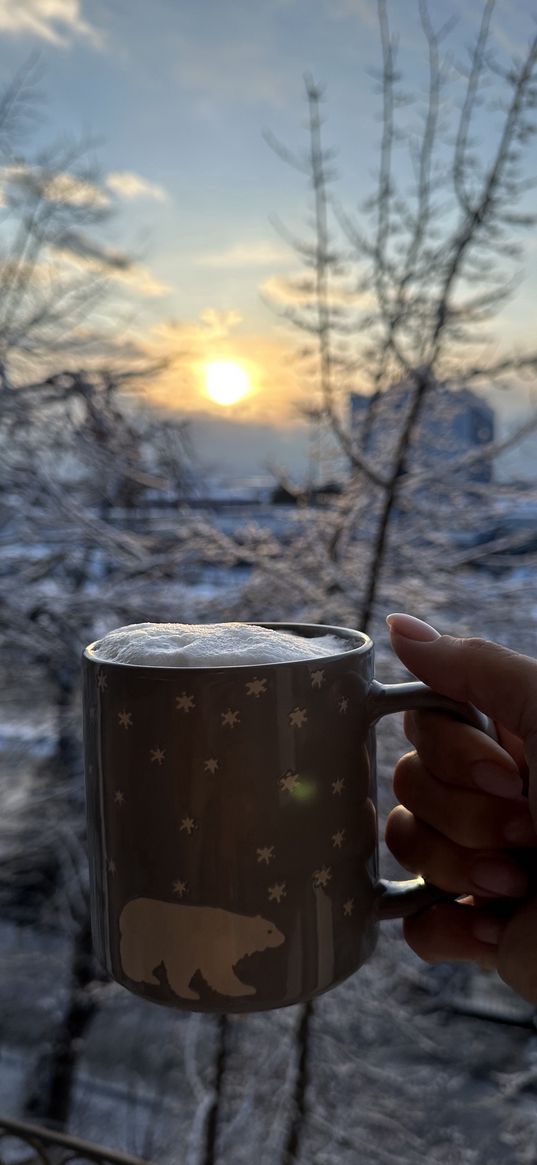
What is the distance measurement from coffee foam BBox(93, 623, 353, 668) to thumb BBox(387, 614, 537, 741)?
0.07 m

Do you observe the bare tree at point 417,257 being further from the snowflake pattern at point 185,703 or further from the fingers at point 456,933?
the snowflake pattern at point 185,703

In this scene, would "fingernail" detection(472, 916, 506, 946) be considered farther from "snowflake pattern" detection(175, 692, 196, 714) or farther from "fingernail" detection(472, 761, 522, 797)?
"snowflake pattern" detection(175, 692, 196, 714)

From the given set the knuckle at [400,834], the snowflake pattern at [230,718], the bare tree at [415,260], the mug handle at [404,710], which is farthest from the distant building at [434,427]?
the snowflake pattern at [230,718]

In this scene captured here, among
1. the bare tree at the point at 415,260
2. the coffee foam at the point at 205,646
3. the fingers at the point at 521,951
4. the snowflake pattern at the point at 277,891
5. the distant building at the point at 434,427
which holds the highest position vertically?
the bare tree at the point at 415,260

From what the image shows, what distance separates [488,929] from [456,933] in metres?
0.02

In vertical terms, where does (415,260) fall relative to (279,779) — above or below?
above

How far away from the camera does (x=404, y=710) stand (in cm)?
44

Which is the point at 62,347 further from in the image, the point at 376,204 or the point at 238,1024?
the point at 238,1024

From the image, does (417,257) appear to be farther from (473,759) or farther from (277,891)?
(277,891)

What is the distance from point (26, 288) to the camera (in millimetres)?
2311

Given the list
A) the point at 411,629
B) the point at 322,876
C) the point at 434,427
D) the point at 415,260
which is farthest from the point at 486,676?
the point at 434,427

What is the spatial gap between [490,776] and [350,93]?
70.0 inches

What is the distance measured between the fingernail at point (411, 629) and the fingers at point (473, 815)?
11 centimetres

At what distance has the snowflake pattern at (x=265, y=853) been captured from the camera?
37 cm
